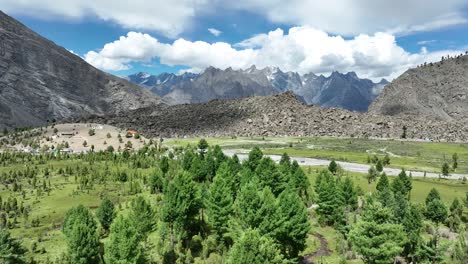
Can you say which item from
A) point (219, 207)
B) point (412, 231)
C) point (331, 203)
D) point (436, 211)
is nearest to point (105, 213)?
point (219, 207)

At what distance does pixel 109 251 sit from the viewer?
115 feet

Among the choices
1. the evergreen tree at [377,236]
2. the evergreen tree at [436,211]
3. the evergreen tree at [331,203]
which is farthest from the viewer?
the evergreen tree at [436,211]

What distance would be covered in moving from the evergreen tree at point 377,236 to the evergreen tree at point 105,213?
34.4 metres

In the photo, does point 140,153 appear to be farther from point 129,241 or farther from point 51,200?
point 129,241

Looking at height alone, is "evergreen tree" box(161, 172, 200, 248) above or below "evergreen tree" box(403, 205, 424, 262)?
above

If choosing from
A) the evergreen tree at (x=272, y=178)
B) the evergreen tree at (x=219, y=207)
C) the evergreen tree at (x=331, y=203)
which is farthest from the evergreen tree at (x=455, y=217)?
the evergreen tree at (x=219, y=207)

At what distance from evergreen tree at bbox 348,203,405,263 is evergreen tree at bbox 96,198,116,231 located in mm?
34400

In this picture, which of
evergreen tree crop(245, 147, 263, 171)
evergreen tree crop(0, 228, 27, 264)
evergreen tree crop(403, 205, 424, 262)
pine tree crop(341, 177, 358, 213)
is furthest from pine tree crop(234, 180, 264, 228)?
evergreen tree crop(245, 147, 263, 171)

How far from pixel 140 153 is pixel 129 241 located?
291 ft

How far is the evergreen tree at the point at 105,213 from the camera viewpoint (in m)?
51.3

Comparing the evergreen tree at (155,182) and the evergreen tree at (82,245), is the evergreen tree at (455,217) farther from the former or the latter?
the evergreen tree at (82,245)

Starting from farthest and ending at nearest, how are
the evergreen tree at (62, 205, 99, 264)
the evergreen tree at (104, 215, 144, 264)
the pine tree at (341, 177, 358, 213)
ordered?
the pine tree at (341, 177, 358, 213), the evergreen tree at (62, 205, 99, 264), the evergreen tree at (104, 215, 144, 264)

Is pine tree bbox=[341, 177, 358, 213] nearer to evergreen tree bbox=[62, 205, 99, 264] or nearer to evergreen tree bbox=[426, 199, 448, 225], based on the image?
evergreen tree bbox=[426, 199, 448, 225]

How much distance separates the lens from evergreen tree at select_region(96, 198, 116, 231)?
51.3m
